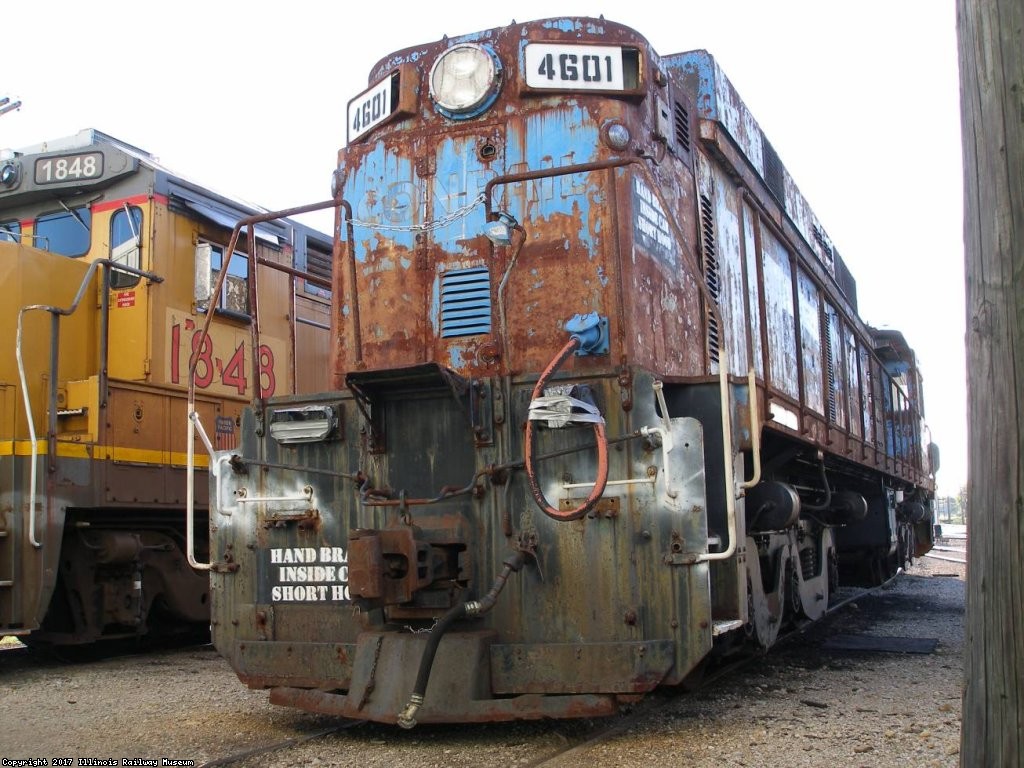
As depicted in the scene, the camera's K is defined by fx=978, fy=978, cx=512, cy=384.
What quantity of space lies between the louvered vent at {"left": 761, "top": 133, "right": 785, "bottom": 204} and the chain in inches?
137

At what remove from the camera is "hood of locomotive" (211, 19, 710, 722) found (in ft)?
14.0

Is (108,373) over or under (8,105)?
under

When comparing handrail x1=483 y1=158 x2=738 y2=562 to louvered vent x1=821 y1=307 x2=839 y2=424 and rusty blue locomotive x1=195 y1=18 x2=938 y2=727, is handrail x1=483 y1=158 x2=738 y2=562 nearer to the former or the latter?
rusty blue locomotive x1=195 y1=18 x2=938 y2=727

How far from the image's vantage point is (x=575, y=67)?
17.0 ft

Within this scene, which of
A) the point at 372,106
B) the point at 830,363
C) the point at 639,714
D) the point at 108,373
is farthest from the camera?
the point at 830,363

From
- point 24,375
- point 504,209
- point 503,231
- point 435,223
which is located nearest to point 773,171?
point 504,209

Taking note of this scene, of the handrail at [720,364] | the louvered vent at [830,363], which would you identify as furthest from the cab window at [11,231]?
the louvered vent at [830,363]

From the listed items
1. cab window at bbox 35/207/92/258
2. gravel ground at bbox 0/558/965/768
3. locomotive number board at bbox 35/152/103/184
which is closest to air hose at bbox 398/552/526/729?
gravel ground at bbox 0/558/965/768

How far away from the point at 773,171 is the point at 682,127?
259cm

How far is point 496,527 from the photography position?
4.55 metres

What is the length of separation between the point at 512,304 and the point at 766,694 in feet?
8.51

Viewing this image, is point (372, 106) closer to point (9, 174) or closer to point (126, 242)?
point (126, 242)

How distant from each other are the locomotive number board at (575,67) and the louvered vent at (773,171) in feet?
9.82

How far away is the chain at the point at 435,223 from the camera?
525 centimetres
